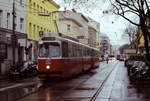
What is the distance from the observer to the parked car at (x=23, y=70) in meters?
27.2

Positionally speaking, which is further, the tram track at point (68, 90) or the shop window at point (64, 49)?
the shop window at point (64, 49)

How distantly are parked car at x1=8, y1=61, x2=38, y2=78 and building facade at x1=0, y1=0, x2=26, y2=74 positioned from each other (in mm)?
2858

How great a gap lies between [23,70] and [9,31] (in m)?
10.0

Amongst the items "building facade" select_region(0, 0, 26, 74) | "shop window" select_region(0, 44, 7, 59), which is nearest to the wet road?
"building facade" select_region(0, 0, 26, 74)

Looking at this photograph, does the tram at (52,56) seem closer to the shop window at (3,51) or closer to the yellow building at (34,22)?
the shop window at (3,51)

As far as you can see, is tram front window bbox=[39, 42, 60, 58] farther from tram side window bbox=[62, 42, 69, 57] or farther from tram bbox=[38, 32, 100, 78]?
tram side window bbox=[62, 42, 69, 57]

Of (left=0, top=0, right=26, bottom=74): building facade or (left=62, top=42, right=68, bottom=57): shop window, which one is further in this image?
(left=0, top=0, right=26, bottom=74): building facade

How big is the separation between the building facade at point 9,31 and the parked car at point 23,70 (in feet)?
9.38

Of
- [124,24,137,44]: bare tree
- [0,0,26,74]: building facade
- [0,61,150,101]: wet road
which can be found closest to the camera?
[0,61,150,101]: wet road

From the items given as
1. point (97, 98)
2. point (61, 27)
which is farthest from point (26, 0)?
point (61, 27)

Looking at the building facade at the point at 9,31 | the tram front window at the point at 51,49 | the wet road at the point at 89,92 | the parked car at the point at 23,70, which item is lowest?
the wet road at the point at 89,92

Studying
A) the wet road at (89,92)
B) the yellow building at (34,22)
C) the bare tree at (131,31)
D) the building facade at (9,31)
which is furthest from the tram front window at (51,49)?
the bare tree at (131,31)

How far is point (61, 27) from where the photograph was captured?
81125mm

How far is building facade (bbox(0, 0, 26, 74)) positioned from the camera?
3314cm
